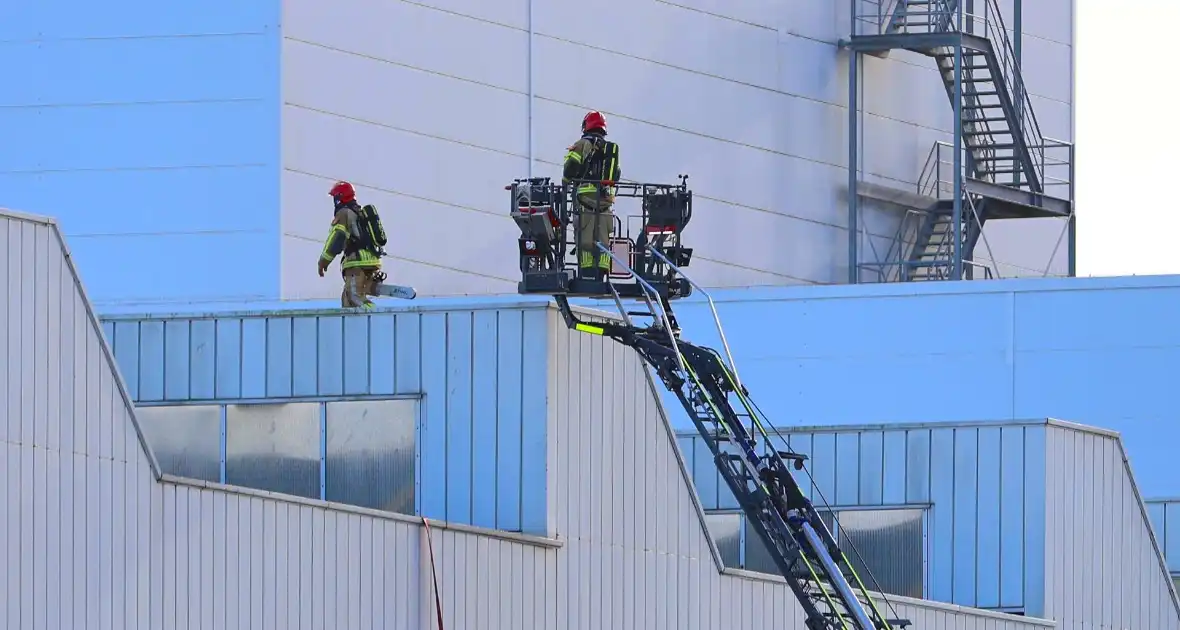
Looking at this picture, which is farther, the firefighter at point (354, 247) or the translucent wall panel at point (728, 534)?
the translucent wall panel at point (728, 534)

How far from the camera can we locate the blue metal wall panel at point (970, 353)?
38594 mm

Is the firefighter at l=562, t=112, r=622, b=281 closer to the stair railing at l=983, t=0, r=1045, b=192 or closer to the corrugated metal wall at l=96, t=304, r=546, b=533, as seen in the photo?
the corrugated metal wall at l=96, t=304, r=546, b=533

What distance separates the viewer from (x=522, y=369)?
26203mm

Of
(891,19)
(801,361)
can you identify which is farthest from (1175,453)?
(891,19)

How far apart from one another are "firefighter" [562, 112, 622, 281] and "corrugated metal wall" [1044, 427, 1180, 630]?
710cm

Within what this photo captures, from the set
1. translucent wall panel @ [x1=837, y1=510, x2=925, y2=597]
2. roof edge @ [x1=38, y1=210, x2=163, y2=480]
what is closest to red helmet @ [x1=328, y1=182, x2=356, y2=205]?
roof edge @ [x1=38, y1=210, x2=163, y2=480]

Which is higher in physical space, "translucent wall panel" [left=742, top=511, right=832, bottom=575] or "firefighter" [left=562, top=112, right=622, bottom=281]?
"firefighter" [left=562, top=112, right=622, bottom=281]

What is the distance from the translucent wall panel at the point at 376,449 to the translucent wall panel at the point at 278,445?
0.29m

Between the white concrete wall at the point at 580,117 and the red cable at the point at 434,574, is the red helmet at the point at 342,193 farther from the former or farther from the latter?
the white concrete wall at the point at 580,117

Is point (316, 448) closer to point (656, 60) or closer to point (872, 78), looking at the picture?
point (656, 60)

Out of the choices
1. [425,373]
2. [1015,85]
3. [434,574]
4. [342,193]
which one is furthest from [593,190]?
[1015,85]

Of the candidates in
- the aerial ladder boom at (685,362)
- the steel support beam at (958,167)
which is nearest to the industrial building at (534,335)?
the steel support beam at (958,167)

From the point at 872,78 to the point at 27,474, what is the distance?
2758 cm

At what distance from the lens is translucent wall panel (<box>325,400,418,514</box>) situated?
26469 millimetres
